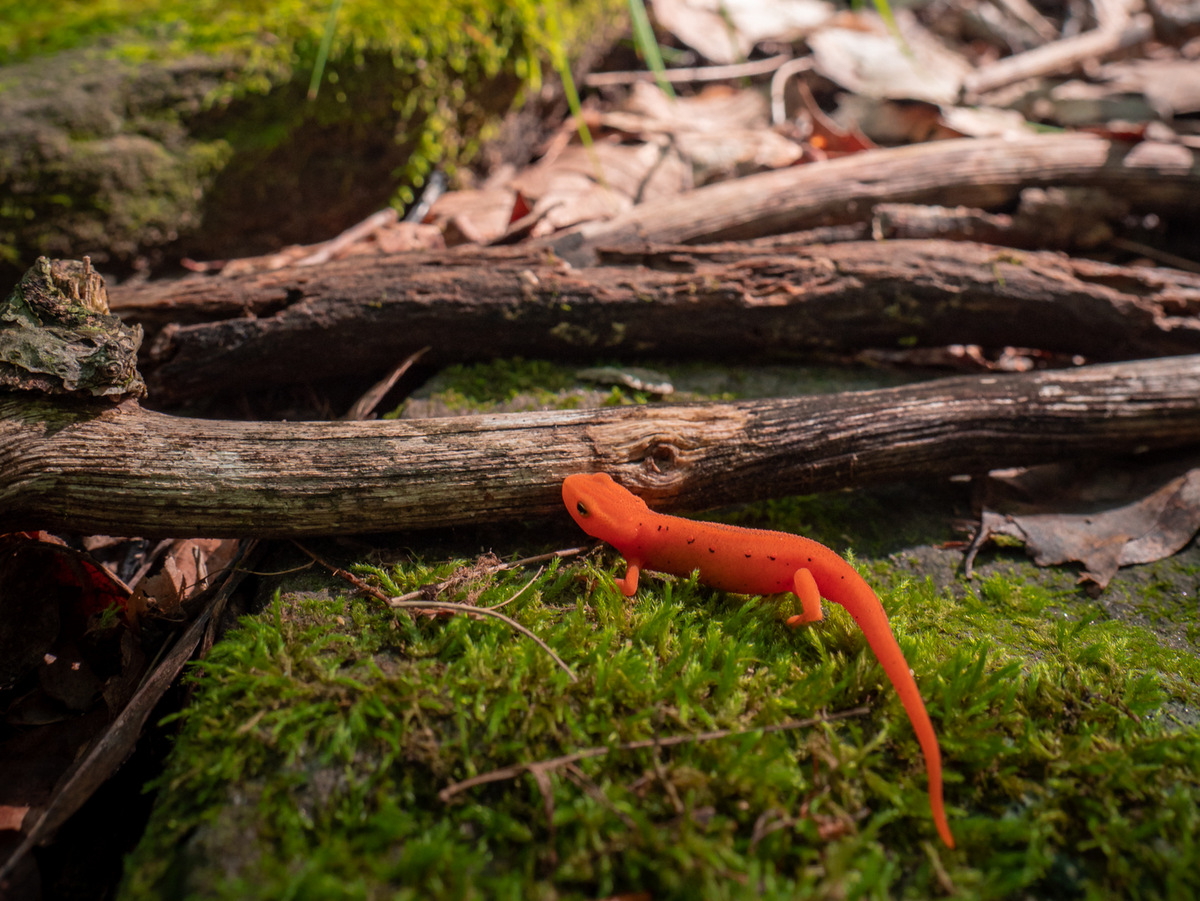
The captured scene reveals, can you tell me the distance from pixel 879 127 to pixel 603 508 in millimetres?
5646

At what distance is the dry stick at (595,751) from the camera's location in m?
2.08

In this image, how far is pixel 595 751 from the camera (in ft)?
7.11

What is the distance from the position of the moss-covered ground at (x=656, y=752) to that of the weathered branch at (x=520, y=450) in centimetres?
→ 33

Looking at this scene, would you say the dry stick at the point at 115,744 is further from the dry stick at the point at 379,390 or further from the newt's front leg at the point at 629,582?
the newt's front leg at the point at 629,582

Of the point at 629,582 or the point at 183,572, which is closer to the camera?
the point at 629,582

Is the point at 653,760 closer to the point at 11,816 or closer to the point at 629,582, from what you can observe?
the point at 629,582

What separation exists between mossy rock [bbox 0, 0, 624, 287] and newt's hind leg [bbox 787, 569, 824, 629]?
3901mm

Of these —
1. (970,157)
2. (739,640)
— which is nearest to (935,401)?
(739,640)

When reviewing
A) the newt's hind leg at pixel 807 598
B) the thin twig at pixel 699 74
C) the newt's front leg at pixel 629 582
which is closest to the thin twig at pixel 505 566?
the newt's front leg at pixel 629 582

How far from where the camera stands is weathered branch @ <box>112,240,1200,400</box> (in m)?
3.70

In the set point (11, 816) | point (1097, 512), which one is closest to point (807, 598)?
point (1097, 512)

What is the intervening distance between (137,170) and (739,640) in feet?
16.3

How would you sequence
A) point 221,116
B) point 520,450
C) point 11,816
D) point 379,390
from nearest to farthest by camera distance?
1. point 11,816
2. point 520,450
3. point 379,390
4. point 221,116

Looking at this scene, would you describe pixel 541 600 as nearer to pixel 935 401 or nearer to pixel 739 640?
pixel 739 640
